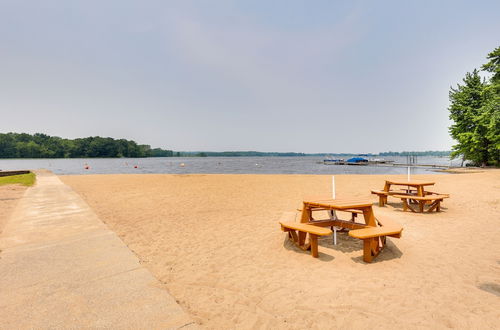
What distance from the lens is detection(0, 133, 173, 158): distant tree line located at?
164 metres

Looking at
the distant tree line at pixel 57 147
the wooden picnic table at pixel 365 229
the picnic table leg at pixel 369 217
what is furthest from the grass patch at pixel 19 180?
the distant tree line at pixel 57 147

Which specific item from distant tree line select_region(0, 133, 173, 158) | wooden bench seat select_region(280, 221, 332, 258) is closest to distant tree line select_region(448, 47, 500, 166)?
wooden bench seat select_region(280, 221, 332, 258)

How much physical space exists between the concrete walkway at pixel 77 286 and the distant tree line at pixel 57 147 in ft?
674

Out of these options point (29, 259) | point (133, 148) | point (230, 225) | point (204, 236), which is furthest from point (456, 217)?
point (133, 148)

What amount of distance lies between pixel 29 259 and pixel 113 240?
150 centimetres

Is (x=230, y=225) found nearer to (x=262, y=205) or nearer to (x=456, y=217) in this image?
(x=262, y=205)

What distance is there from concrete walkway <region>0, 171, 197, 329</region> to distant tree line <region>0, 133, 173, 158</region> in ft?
674

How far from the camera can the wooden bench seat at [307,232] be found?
4.87m

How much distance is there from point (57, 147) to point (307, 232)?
216869mm

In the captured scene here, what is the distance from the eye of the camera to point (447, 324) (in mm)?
3047

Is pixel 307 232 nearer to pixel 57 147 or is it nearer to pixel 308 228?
pixel 308 228

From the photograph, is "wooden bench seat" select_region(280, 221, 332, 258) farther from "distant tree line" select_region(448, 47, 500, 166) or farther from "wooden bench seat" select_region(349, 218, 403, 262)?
"distant tree line" select_region(448, 47, 500, 166)

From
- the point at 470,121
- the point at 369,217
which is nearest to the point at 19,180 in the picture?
the point at 369,217

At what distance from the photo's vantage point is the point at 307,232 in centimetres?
503
